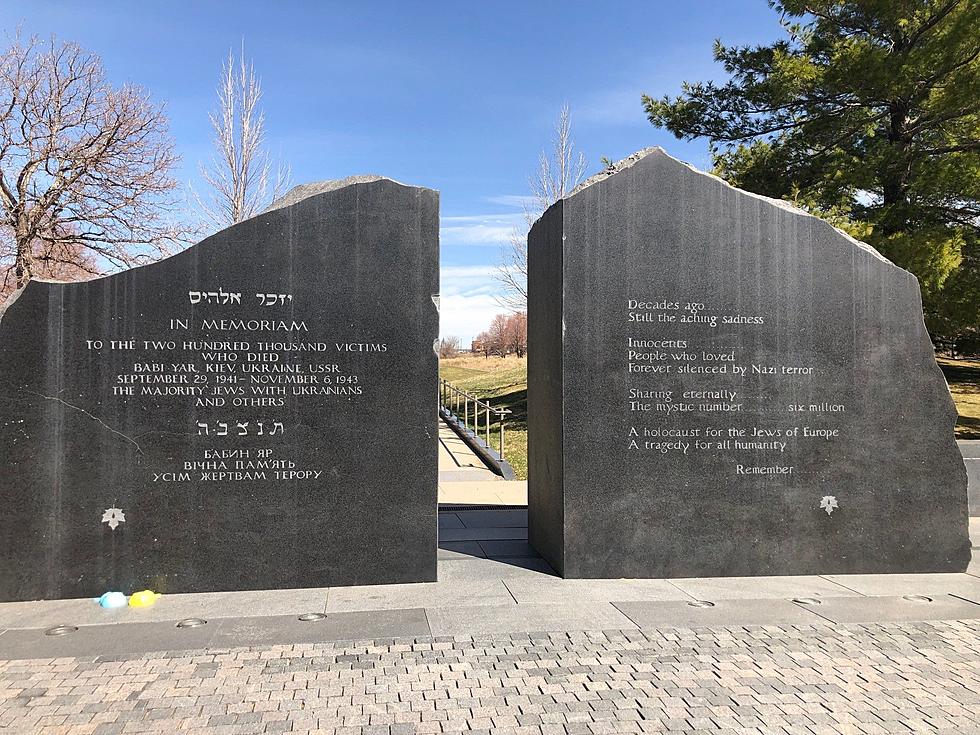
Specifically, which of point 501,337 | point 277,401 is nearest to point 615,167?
point 277,401

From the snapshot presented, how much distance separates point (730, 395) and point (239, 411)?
433 centimetres

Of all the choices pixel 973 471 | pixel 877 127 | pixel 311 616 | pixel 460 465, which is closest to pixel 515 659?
pixel 311 616

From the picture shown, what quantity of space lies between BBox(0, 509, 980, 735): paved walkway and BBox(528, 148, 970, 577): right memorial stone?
1.45 feet

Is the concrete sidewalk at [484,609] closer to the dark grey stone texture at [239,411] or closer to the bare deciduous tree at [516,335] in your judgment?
the dark grey stone texture at [239,411]

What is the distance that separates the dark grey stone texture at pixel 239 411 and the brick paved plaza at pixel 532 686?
1566 millimetres

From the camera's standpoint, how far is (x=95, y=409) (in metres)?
6.18

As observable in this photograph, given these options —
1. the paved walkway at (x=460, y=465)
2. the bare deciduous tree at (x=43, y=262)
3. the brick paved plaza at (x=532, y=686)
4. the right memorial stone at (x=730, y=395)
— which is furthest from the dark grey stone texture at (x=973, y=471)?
the bare deciduous tree at (x=43, y=262)

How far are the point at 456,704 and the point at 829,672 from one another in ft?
7.36

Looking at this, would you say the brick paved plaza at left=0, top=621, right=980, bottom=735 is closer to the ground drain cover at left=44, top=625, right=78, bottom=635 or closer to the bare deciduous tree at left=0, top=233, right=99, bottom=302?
the ground drain cover at left=44, top=625, right=78, bottom=635

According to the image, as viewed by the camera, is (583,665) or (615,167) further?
(615,167)

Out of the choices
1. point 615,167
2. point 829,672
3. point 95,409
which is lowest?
point 829,672

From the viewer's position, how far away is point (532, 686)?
14.1ft

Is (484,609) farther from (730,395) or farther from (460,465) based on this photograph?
(460,465)

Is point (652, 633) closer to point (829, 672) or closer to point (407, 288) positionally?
point (829, 672)
